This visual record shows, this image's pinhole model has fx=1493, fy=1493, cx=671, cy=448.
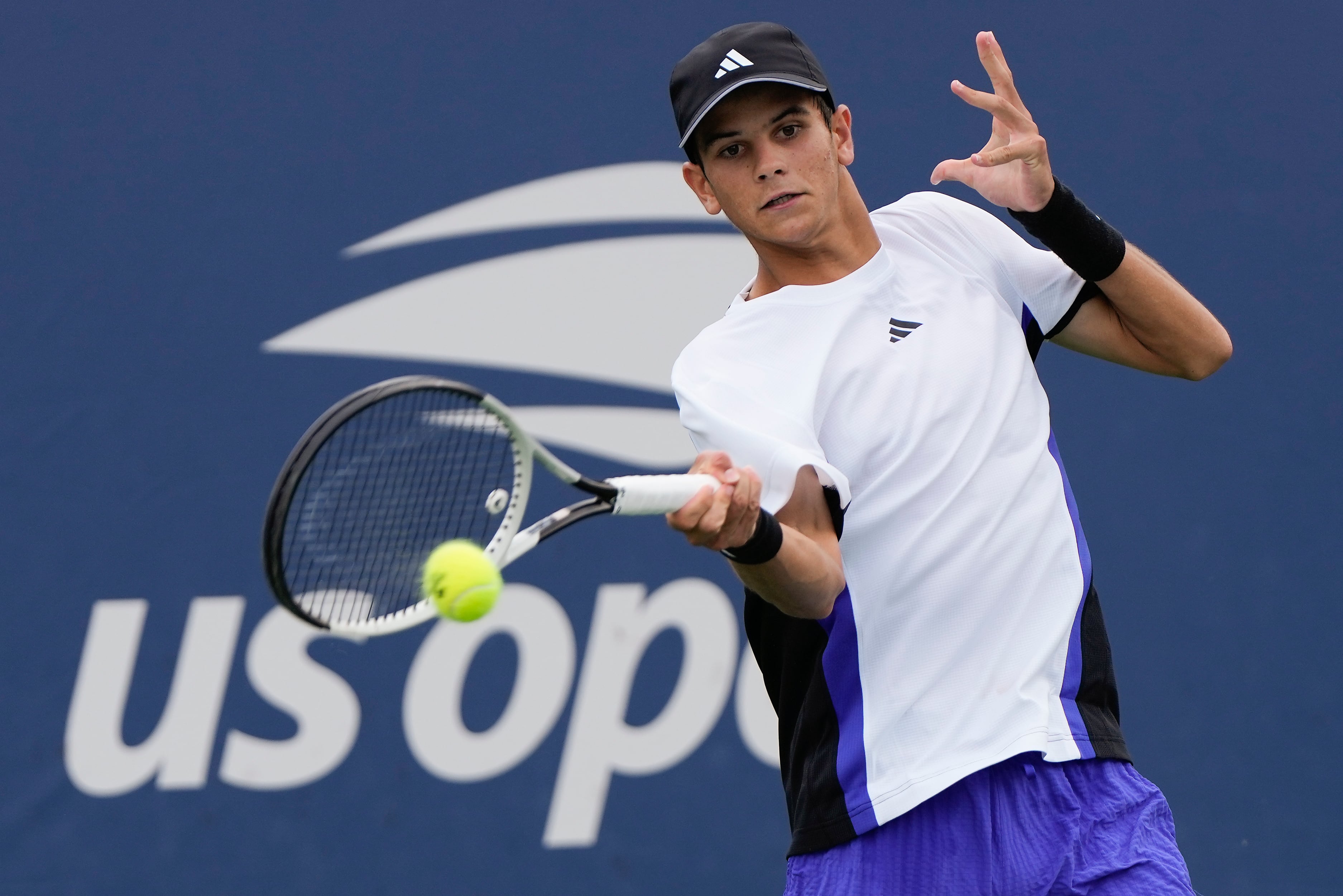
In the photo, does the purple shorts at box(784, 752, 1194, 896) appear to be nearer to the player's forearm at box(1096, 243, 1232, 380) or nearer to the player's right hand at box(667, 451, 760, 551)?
the player's right hand at box(667, 451, 760, 551)

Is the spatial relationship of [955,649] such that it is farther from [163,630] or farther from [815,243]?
[163,630]

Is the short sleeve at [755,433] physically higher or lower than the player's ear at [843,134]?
lower

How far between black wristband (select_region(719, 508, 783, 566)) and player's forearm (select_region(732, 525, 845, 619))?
0.02 m

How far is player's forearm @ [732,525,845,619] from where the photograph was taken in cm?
172

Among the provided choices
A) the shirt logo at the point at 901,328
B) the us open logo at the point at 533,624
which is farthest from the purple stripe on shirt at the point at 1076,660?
the us open logo at the point at 533,624

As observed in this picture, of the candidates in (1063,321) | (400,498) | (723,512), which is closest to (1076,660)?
(1063,321)

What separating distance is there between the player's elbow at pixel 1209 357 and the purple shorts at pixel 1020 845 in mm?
585

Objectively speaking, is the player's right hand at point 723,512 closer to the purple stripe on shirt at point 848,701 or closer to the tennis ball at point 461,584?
the tennis ball at point 461,584

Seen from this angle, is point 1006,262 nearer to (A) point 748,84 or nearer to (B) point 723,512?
(A) point 748,84

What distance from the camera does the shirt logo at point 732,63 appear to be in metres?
1.91

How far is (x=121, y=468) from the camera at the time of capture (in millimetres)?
3422

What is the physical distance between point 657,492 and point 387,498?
0.47m

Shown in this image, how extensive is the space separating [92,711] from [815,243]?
2.21 m

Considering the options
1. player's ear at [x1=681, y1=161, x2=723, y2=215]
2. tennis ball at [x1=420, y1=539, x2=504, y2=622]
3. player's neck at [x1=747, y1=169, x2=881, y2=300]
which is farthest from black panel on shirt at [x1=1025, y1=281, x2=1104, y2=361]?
tennis ball at [x1=420, y1=539, x2=504, y2=622]
